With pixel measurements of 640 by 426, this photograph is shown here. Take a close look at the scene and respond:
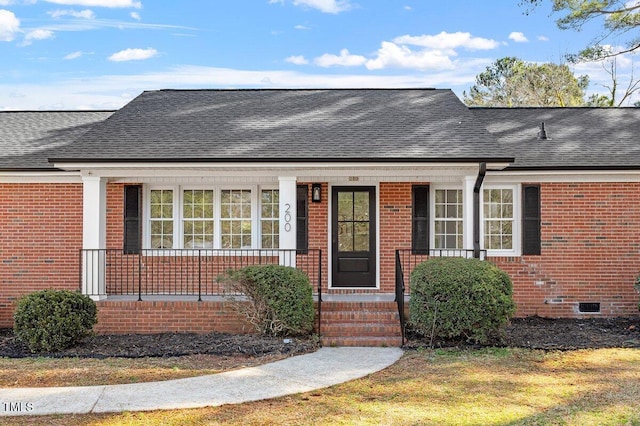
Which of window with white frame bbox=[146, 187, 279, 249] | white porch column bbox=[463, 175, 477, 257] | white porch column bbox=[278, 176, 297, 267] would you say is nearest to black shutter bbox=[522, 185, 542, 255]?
white porch column bbox=[463, 175, 477, 257]

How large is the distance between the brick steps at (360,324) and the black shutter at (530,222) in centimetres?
328

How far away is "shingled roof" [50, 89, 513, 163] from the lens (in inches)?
417

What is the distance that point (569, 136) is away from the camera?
13.0 metres

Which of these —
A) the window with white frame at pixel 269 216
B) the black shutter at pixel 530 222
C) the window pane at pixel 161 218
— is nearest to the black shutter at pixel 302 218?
the window with white frame at pixel 269 216

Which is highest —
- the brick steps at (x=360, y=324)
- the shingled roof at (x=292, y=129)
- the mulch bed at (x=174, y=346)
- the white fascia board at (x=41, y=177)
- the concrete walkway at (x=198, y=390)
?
the shingled roof at (x=292, y=129)

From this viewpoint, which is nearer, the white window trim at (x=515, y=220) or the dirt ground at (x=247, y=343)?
the dirt ground at (x=247, y=343)

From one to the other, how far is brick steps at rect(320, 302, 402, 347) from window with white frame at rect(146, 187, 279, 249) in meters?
2.59

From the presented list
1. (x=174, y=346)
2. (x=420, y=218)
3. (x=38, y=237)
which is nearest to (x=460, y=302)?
(x=420, y=218)

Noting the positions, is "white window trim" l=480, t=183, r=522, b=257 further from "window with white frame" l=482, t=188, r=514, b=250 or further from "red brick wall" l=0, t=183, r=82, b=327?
"red brick wall" l=0, t=183, r=82, b=327

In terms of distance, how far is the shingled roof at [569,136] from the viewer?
38.1 feet

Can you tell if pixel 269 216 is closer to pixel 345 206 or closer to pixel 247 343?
pixel 345 206

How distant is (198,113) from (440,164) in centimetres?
568

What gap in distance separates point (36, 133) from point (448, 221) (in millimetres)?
9279

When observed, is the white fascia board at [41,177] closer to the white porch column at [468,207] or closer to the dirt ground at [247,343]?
the dirt ground at [247,343]
